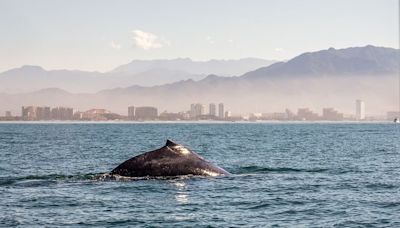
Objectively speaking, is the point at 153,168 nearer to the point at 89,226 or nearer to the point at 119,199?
the point at 119,199

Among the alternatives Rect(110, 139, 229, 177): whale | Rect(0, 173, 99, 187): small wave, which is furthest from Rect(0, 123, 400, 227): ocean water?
Rect(110, 139, 229, 177): whale

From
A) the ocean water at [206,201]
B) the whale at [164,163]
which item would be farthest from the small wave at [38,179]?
the whale at [164,163]

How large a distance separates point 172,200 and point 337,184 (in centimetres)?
1087

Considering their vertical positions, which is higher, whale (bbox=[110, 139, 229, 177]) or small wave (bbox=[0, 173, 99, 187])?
whale (bbox=[110, 139, 229, 177])

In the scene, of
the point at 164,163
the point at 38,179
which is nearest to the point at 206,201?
the point at 164,163

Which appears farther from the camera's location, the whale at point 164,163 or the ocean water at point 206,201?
the whale at point 164,163

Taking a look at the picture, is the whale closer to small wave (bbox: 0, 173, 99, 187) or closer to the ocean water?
the ocean water

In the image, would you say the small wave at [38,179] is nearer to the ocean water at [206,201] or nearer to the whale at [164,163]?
the ocean water at [206,201]

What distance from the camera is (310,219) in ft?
79.4

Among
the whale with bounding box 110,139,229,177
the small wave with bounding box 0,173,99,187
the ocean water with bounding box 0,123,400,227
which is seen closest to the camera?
the ocean water with bounding box 0,123,400,227

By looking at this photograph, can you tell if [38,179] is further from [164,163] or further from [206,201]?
[206,201]

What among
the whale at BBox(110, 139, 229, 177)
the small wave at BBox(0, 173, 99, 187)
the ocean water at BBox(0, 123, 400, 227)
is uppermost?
the whale at BBox(110, 139, 229, 177)

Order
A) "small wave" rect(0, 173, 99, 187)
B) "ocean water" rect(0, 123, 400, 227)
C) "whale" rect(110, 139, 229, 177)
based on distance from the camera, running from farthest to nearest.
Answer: "small wave" rect(0, 173, 99, 187)
"whale" rect(110, 139, 229, 177)
"ocean water" rect(0, 123, 400, 227)

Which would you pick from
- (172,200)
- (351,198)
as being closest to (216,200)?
(172,200)
